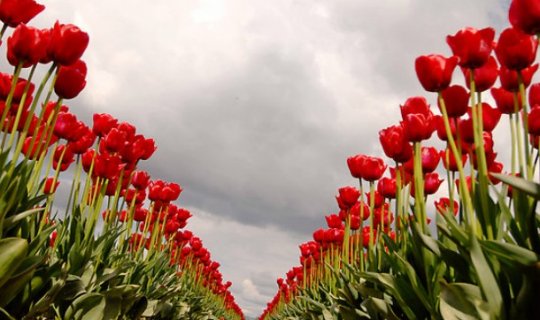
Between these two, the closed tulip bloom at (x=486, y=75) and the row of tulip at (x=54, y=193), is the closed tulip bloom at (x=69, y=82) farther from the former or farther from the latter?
the closed tulip bloom at (x=486, y=75)

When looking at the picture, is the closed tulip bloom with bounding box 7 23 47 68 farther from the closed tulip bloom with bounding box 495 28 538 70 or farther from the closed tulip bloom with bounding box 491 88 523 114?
the closed tulip bloom with bounding box 491 88 523 114

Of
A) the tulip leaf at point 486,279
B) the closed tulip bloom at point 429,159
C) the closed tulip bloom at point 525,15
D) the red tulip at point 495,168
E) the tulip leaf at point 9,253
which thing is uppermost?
the closed tulip bloom at point 525,15

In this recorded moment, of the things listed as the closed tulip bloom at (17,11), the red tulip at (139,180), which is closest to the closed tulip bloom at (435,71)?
the closed tulip bloom at (17,11)

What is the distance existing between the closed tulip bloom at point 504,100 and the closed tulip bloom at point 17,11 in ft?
9.92

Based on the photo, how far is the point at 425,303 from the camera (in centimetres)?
265

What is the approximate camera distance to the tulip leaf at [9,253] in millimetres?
2418

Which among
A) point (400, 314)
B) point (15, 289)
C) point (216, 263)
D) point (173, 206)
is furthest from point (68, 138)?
point (216, 263)

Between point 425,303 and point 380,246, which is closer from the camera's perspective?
point 425,303

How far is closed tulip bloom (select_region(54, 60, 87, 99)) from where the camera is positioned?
3367 mm

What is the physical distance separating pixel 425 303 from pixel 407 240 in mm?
774

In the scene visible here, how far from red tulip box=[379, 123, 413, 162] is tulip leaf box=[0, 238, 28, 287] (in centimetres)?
267

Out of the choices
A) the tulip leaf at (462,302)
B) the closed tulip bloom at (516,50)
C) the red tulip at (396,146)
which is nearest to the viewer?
the tulip leaf at (462,302)

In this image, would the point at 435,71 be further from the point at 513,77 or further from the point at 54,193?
the point at 54,193

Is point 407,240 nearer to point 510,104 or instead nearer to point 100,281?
point 510,104
